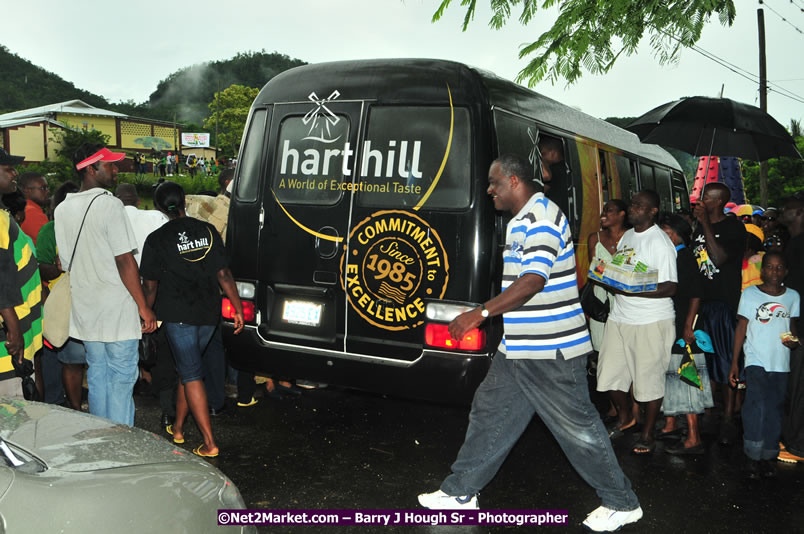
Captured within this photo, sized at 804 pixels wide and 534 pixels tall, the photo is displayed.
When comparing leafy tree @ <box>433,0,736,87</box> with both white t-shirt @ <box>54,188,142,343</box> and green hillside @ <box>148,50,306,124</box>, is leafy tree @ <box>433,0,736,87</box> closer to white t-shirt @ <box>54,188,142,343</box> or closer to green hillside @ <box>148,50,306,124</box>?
white t-shirt @ <box>54,188,142,343</box>

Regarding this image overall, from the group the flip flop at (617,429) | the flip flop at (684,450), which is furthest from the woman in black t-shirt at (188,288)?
the flip flop at (684,450)

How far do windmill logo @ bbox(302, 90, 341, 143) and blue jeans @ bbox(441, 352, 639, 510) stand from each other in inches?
84.1

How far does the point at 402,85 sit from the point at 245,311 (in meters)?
1.99

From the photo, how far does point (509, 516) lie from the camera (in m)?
3.97

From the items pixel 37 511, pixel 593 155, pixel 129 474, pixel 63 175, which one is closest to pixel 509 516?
pixel 129 474

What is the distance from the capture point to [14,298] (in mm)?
3770

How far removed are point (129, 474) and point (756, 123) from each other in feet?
20.0

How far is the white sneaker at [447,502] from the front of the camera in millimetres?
3914

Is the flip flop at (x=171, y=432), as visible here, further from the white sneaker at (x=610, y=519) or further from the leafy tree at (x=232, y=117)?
the leafy tree at (x=232, y=117)

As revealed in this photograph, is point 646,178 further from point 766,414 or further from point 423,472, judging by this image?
point 423,472

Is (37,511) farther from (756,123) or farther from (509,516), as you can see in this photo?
(756,123)

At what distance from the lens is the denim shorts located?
5.07 meters

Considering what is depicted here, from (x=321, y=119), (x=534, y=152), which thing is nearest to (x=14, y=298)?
(x=321, y=119)

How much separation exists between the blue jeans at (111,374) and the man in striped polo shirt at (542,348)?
216 cm
